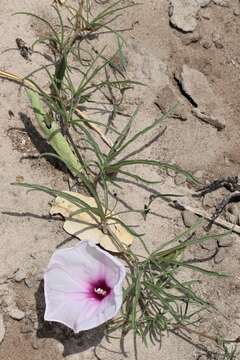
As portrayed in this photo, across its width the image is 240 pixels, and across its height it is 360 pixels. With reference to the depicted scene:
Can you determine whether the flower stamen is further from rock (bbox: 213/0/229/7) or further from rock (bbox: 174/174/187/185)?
rock (bbox: 213/0/229/7)

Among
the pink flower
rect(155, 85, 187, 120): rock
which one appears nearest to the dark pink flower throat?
the pink flower

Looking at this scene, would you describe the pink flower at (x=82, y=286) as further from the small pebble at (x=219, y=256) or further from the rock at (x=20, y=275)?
the small pebble at (x=219, y=256)

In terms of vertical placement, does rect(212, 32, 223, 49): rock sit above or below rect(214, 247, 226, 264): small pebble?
above

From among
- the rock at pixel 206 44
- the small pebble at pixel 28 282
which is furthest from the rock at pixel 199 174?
the small pebble at pixel 28 282

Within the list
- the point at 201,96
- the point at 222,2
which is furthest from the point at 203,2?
the point at 201,96

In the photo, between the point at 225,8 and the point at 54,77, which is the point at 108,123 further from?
the point at 225,8

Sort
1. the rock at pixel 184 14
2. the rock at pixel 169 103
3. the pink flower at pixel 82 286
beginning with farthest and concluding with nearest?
the rock at pixel 184 14 < the rock at pixel 169 103 < the pink flower at pixel 82 286

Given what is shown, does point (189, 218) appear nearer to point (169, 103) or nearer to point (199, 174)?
point (199, 174)
